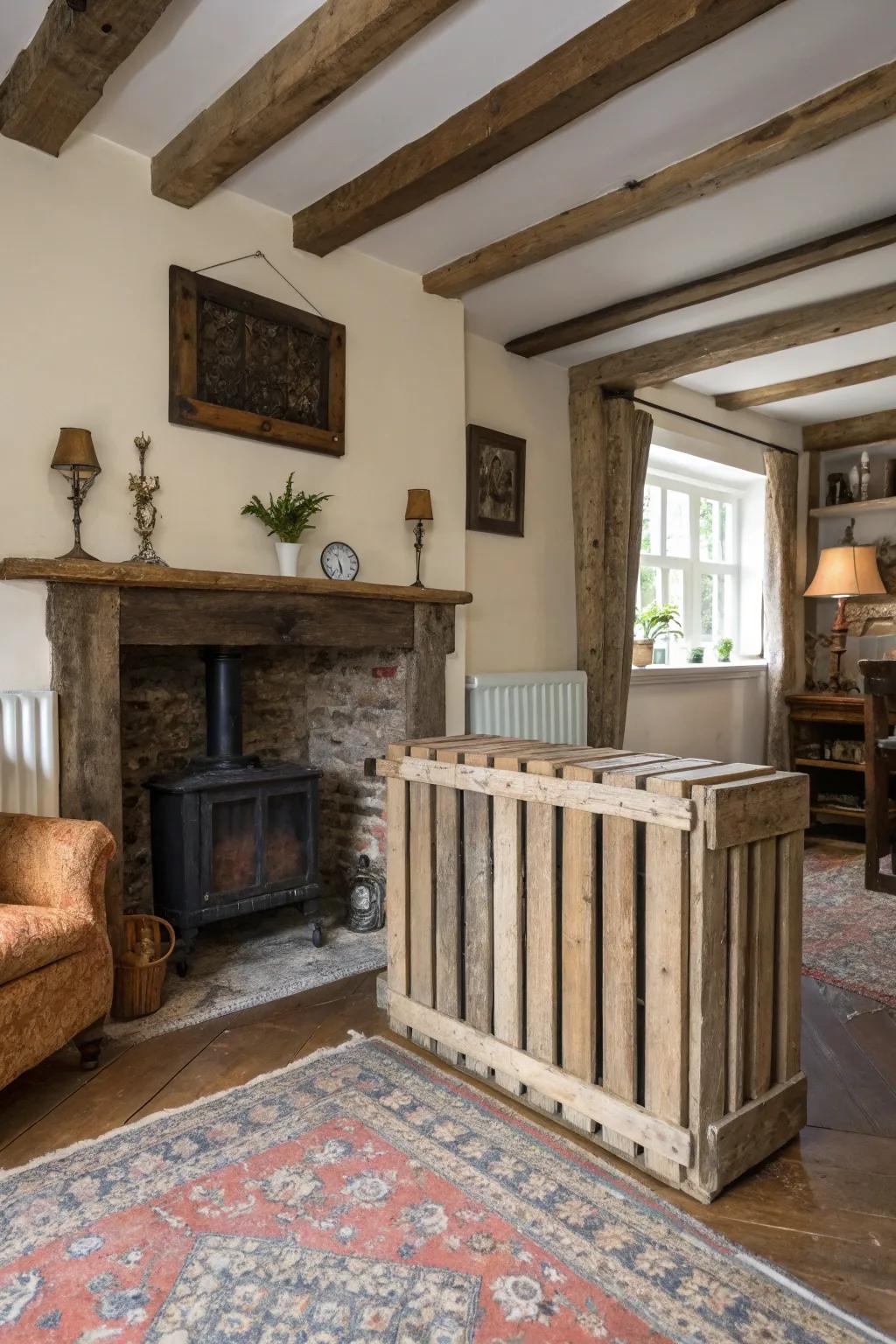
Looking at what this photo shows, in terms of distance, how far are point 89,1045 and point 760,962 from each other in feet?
5.73

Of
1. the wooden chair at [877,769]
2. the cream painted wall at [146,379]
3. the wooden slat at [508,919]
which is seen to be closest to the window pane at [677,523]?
the wooden chair at [877,769]

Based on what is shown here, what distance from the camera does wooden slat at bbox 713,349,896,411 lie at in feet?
15.6

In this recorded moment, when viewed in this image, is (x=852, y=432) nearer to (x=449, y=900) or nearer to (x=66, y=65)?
(x=449, y=900)

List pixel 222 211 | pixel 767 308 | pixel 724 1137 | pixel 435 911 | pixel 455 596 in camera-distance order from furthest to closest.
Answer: pixel 767 308 < pixel 455 596 < pixel 222 211 < pixel 435 911 < pixel 724 1137

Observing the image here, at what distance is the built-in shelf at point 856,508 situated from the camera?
556 centimetres

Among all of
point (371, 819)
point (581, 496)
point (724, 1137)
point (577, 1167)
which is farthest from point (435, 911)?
point (581, 496)

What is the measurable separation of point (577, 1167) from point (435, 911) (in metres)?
0.72

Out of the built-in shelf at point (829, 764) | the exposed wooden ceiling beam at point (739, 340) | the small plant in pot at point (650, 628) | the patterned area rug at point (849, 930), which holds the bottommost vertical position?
the patterned area rug at point (849, 930)

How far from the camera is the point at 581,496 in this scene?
4641 mm

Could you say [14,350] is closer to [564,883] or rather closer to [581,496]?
[564,883]

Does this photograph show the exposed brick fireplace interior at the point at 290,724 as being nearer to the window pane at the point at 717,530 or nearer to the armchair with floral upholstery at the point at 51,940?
the armchair with floral upholstery at the point at 51,940

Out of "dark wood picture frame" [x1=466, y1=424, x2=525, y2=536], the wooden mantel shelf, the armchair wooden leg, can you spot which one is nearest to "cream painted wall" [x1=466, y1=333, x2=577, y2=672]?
"dark wood picture frame" [x1=466, y1=424, x2=525, y2=536]

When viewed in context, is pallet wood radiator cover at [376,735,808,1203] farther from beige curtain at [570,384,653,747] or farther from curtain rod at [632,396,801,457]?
curtain rod at [632,396,801,457]

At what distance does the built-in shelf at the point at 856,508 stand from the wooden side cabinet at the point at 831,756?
1.27 m
